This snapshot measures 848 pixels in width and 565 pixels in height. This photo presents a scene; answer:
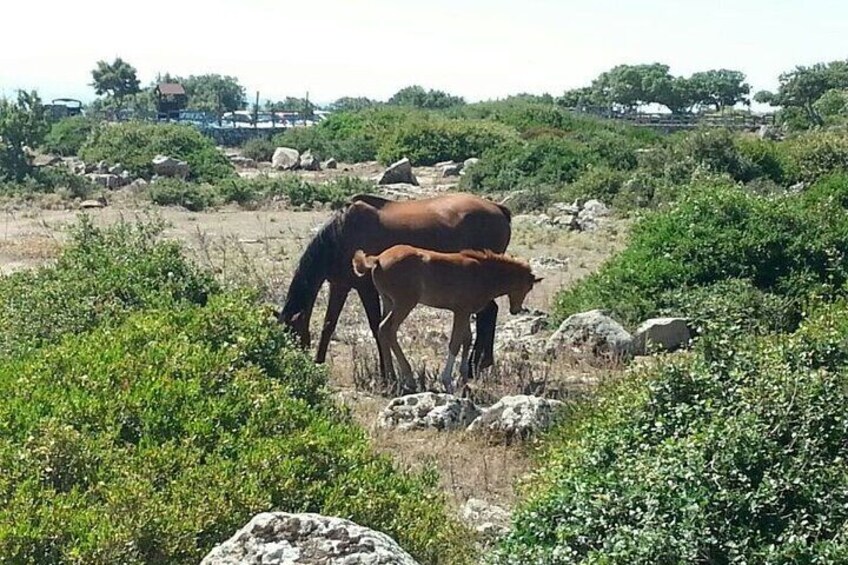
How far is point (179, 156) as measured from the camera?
39.8m

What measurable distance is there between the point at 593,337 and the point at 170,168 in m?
27.2

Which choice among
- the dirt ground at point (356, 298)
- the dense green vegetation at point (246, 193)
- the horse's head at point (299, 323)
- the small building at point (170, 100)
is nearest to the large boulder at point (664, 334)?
the dirt ground at point (356, 298)

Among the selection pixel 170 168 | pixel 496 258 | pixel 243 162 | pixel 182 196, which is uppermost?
pixel 496 258

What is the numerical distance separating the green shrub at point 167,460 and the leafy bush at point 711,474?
0.64 meters

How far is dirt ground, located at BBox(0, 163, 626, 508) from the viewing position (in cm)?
820

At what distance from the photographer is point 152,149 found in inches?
1580

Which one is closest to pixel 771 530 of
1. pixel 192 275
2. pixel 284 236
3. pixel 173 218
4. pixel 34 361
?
pixel 34 361

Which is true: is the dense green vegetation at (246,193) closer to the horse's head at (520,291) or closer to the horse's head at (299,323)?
the horse's head at (299,323)

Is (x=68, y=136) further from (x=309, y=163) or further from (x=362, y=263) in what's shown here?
(x=362, y=263)

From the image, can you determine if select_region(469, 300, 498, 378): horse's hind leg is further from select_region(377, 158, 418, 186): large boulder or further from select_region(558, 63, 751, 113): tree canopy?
select_region(558, 63, 751, 113): tree canopy

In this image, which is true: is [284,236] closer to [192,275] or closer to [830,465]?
[192,275]

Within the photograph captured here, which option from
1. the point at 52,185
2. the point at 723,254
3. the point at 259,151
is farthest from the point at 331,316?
the point at 259,151

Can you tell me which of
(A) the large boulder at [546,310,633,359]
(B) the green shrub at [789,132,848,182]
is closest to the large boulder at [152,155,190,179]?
(B) the green shrub at [789,132,848,182]

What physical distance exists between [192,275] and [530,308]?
6507 millimetres
